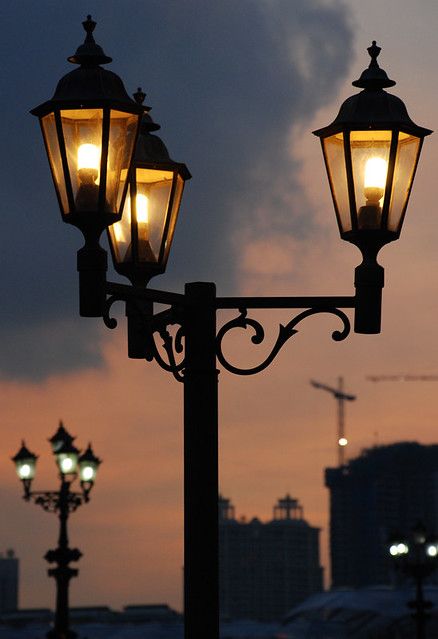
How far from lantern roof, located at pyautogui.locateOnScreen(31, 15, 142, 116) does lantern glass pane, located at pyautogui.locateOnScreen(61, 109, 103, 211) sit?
0.05 metres

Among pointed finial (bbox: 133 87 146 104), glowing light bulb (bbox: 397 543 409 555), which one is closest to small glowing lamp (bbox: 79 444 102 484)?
glowing light bulb (bbox: 397 543 409 555)

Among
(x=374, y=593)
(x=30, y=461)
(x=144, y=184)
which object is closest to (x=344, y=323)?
(x=144, y=184)

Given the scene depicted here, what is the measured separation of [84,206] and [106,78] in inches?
25.2

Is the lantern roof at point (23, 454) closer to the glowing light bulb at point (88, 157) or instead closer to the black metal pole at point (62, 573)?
the black metal pole at point (62, 573)

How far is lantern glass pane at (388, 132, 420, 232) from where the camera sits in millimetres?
9102

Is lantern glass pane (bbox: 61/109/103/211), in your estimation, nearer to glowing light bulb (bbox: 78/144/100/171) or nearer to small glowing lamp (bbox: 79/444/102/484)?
glowing light bulb (bbox: 78/144/100/171)

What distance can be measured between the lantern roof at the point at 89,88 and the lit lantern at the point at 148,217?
0.99 metres

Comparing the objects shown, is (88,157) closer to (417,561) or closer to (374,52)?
(374,52)

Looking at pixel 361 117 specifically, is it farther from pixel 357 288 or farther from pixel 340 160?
pixel 357 288

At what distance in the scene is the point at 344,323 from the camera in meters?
9.29

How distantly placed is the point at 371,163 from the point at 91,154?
59.0 inches

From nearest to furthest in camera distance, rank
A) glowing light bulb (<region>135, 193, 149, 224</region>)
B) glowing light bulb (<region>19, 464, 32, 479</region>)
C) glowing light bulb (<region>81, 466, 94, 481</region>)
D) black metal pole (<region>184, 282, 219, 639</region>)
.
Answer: black metal pole (<region>184, 282, 219, 639</region>) < glowing light bulb (<region>135, 193, 149, 224</region>) < glowing light bulb (<region>81, 466, 94, 481</region>) < glowing light bulb (<region>19, 464, 32, 479</region>)

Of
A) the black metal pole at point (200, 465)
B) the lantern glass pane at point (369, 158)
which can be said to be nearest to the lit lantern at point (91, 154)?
the black metal pole at point (200, 465)

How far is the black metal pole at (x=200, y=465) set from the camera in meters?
8.95
